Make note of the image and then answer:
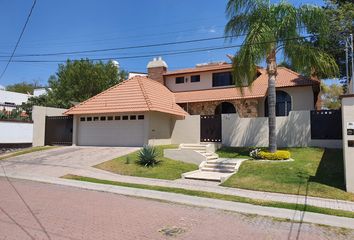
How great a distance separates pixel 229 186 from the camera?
13.6 m

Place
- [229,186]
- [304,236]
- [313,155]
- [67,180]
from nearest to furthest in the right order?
[304,236] → [229,186] → [67,180] → [313,155]

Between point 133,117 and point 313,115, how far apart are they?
11396 millimetres

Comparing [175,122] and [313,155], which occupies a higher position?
[175,122]

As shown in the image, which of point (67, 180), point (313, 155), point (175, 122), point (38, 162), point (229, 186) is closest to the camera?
point (229, 186)

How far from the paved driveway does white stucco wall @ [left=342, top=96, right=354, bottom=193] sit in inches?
459

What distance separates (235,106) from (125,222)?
20.3 meters

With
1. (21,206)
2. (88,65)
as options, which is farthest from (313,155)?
(88,65)

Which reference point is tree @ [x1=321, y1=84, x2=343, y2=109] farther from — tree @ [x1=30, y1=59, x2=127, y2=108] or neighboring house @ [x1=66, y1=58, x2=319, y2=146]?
tree @ [x1=30, y1=59, x2=127, y2=108]

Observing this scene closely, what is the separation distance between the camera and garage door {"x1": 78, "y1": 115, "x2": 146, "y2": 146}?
23.2 meters

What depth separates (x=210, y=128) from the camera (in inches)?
923

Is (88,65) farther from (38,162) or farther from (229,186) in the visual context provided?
(229,186)

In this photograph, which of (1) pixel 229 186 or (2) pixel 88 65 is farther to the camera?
(2) pixel 88 65

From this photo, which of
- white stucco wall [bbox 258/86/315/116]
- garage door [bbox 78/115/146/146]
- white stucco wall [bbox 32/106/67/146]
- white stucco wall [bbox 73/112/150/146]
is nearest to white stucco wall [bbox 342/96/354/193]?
white stucco wall [bbox 73/112/150/146]

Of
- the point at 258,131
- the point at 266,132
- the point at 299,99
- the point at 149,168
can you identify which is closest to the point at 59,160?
the point at 149,168
